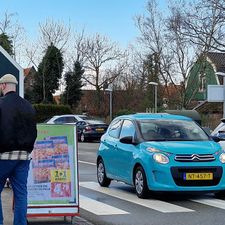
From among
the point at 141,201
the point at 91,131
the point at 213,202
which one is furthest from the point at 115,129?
the point at 91,131

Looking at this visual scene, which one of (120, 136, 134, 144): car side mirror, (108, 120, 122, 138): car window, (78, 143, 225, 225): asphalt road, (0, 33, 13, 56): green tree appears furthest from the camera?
(0, 33, 13, 56): green tree

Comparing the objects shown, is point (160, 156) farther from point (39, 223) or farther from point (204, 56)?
point (204, 56)

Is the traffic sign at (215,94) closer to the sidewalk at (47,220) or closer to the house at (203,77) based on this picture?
the house at (203,77)

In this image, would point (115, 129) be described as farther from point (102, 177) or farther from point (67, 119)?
point (67, 119)

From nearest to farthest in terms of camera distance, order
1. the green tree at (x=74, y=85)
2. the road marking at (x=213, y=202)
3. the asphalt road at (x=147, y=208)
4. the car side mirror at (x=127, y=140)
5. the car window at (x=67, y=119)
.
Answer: the asphalt road at (x=147, y=208) < the road marking at (x=213, y=202) < the car side mirror at (x=127, y=140) < the car window at (x=67, y=119) < the green tree at (x=74, y=85)

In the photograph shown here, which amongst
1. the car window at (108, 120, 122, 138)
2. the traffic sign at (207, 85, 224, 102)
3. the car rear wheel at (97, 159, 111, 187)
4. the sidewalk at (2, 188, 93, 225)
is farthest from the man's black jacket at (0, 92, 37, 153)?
the traffic sign at (207, 85, 224, 102)

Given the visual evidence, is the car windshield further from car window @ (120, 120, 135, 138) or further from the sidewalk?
the sidewalk

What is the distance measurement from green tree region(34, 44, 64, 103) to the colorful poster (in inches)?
2057

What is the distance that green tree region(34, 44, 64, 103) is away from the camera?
60.3 meters

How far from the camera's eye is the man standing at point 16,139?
650 centimetres

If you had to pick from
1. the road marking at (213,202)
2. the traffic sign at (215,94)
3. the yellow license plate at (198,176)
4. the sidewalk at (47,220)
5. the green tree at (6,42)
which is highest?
the green tree at (6,42)

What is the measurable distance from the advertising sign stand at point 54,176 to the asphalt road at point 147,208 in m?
0.69

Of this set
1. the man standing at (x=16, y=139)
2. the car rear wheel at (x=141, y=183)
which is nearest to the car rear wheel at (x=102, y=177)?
the car rear wheel at (x=141, y=183)

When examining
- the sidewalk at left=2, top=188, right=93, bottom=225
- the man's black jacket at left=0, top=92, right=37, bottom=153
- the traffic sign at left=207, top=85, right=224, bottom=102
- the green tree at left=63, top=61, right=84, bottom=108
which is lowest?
the sidewalk at left=2, top=188, right=93, bottom=225
